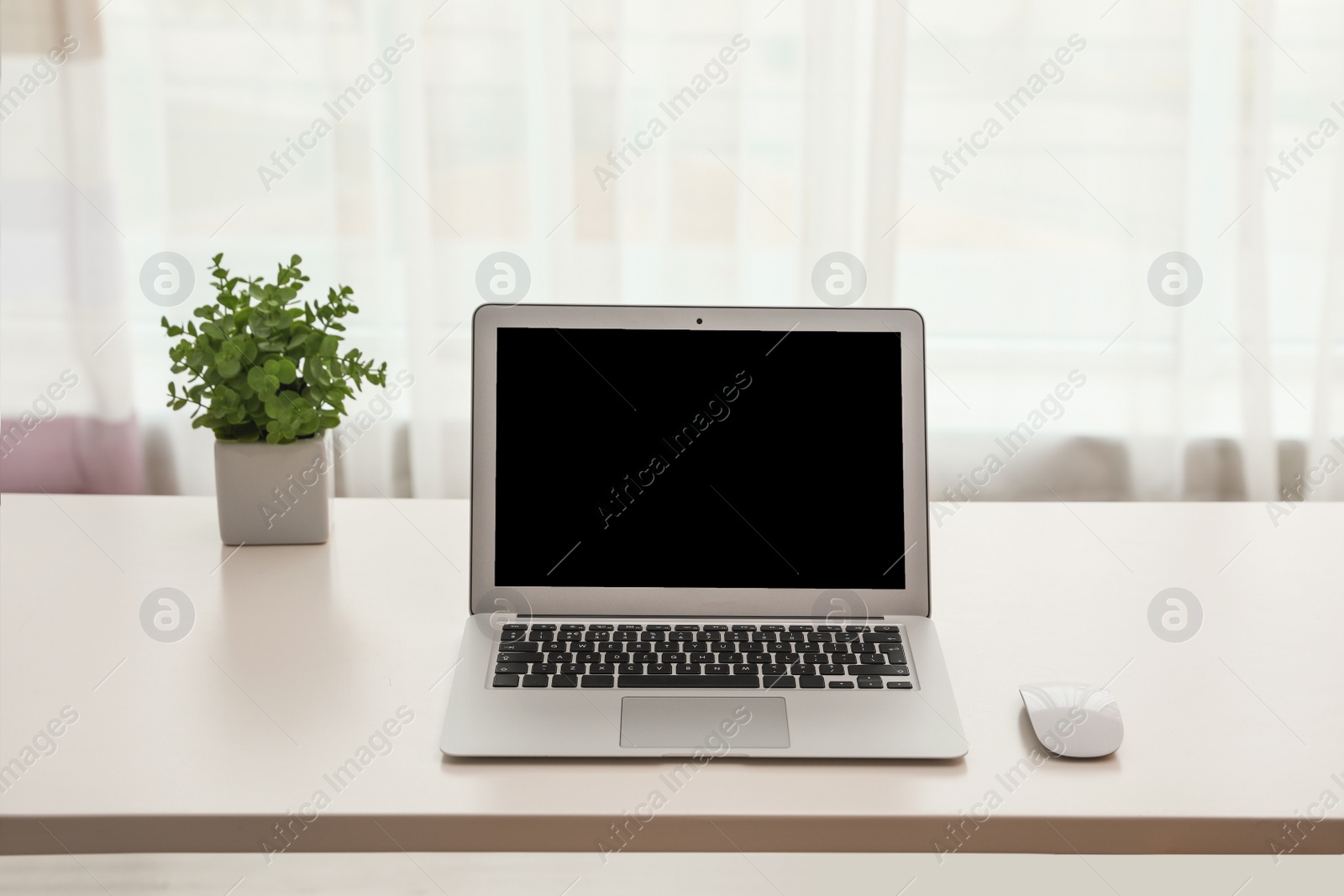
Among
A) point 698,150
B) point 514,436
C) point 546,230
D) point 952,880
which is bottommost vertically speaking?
point 952,880

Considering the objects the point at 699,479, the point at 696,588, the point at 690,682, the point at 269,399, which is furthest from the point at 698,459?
the point at 269,399

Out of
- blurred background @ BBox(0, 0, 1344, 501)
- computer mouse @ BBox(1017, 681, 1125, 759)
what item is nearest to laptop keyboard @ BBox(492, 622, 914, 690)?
computer mouse @ BBox(1017, 681, 1125, 759)

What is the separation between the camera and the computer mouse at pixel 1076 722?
78cm

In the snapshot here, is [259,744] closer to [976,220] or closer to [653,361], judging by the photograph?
[653,361]

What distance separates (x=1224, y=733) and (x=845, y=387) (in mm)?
426

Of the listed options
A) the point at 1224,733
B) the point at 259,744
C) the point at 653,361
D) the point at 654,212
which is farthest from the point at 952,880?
the point at 654,212

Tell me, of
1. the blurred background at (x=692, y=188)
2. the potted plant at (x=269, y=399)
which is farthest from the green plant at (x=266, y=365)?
the blurred background at (x=692, y=188)

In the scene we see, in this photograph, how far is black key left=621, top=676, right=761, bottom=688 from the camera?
0.85 meters

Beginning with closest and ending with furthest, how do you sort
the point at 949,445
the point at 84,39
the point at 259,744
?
the point at 259,744 → the point at 84,39 → the point at 949,445

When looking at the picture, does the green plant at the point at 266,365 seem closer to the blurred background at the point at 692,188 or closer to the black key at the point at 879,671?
the black key at the point at 879,671

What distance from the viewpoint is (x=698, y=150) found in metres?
2.32

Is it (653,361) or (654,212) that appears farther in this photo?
(654,212)

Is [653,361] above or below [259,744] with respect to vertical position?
above

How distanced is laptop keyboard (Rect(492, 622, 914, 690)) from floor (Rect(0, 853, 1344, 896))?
34.7 inches
